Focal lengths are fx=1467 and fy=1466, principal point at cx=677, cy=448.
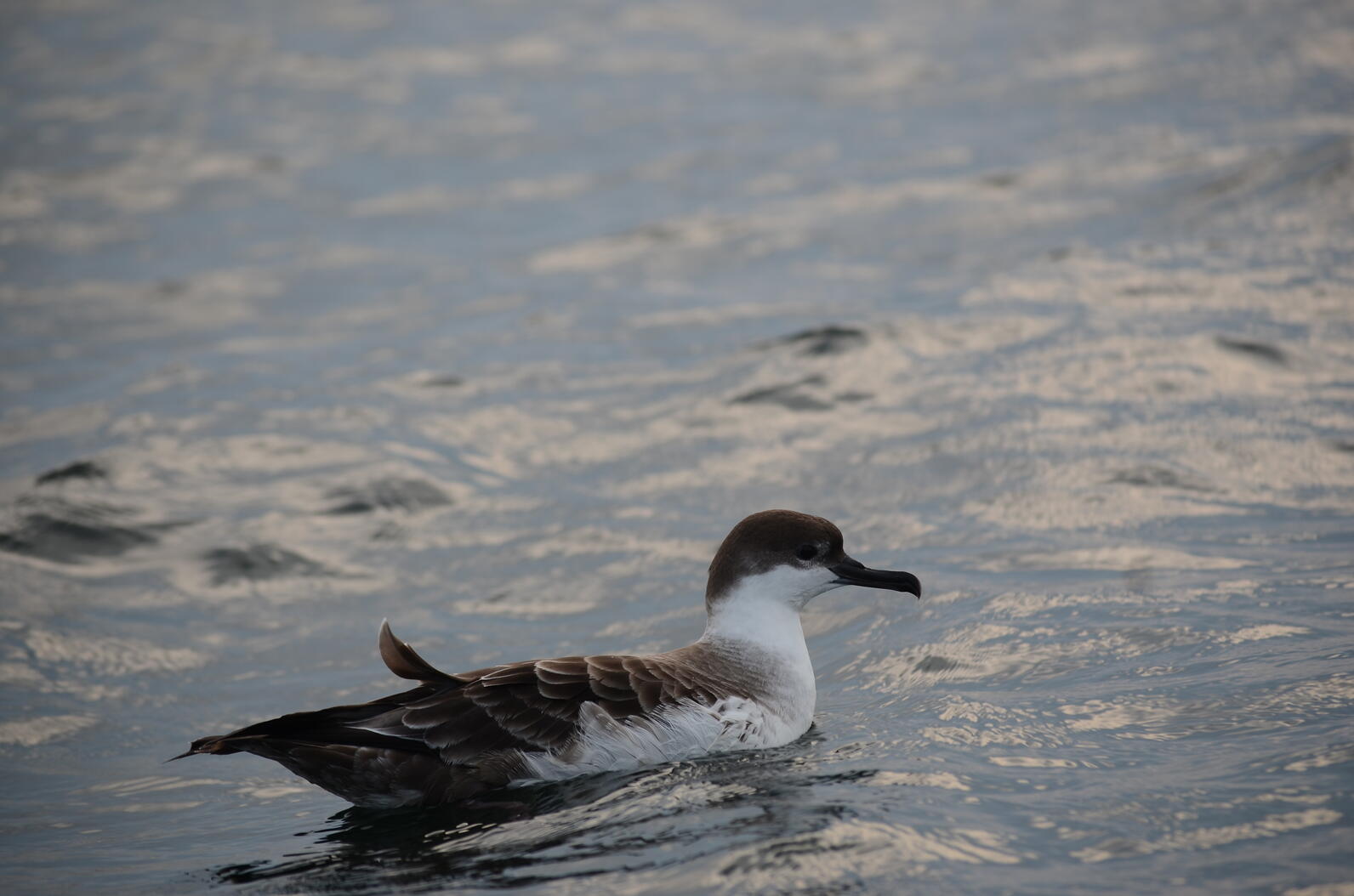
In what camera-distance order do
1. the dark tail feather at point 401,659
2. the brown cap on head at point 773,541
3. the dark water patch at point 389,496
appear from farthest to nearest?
the dark water patch at point 389,496 → the brown cap on head at point 773,541 → the dark tail feather at point 401,659

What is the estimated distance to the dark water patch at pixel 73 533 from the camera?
12.5m

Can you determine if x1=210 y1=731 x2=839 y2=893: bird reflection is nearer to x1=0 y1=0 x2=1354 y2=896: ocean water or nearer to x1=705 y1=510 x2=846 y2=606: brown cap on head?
x1=0 y1=0 x2=1354 y2=896: ocean water

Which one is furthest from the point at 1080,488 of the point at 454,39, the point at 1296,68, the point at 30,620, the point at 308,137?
the point at 454,39

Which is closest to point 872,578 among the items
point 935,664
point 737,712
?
point 935,664

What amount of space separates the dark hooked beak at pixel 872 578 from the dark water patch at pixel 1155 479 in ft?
12.7

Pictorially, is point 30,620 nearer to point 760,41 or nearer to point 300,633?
point 300,633

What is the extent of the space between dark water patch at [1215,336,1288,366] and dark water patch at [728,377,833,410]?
3859 millimetres

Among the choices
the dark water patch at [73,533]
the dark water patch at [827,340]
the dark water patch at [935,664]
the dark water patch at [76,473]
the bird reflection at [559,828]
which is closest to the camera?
the bird reflection at [559,828]

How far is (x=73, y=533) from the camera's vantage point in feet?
41.8

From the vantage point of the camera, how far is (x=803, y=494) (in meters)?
12.5

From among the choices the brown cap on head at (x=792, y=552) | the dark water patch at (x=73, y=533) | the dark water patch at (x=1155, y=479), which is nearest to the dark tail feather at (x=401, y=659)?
the brown cap on head at (x=792, y=552)

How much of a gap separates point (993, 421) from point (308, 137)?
15.6m

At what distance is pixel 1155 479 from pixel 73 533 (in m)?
9.15

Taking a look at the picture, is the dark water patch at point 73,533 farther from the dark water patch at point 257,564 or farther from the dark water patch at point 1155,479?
the dark water patch at point 1155,479
